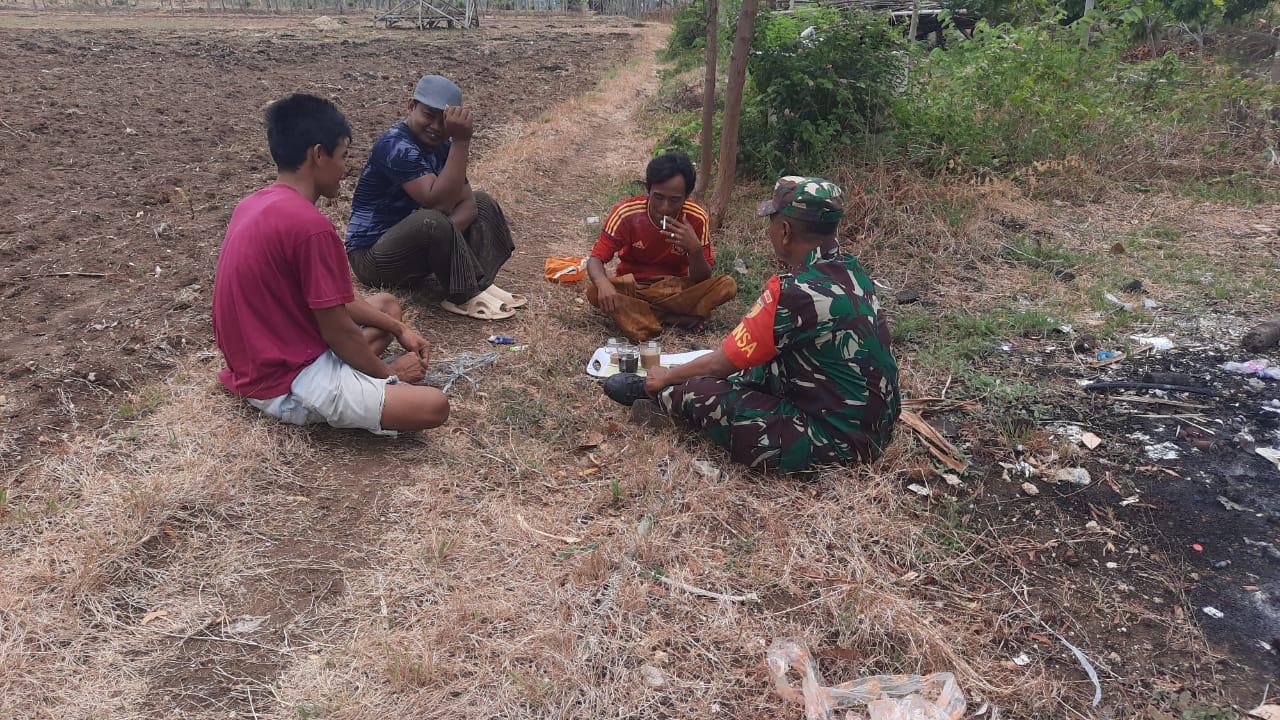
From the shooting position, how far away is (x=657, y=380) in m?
3.36

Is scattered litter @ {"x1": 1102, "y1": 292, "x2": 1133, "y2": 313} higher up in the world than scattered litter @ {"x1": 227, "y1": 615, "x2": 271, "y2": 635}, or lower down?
higher up

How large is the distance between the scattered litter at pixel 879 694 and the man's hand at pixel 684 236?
251 cm

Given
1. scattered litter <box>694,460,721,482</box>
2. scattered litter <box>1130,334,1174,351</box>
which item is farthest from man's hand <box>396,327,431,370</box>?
scattered litter <box>1130,334,1174,351</box>

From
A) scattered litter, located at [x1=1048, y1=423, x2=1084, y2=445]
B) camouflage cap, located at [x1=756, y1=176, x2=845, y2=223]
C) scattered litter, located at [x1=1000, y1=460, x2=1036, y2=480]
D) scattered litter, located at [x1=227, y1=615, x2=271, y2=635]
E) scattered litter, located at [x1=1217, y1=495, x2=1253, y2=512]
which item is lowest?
scattered litter, located at [x1=227, y1=615, x2=271, y2=635]

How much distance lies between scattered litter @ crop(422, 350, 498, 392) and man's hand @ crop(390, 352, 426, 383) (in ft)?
1.02

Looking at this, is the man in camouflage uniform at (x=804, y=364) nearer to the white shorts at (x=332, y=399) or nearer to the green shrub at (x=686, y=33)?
the white shorts at (x=332, y=399)

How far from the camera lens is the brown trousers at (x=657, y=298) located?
4.46 metres

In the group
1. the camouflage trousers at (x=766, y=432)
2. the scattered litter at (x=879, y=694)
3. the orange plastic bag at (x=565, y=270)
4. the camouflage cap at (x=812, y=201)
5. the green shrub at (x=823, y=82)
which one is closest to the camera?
the scattered litter at (x=879, y=694)

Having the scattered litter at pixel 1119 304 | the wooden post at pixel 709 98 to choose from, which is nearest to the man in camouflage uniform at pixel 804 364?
the scattered litter at pixel 1119 304

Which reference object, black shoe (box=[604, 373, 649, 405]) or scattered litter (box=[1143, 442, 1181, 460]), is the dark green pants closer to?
black shoe (box=[604, 373, 649, 405])

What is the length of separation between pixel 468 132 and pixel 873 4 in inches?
563

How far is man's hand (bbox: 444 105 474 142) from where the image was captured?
13.6ft

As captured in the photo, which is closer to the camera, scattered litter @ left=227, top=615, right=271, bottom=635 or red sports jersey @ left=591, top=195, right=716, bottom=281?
scattered litter @ left=227, top=615, right=271, bottom=635

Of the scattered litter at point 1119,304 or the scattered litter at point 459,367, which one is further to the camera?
the scattered litter at point 1119,304
